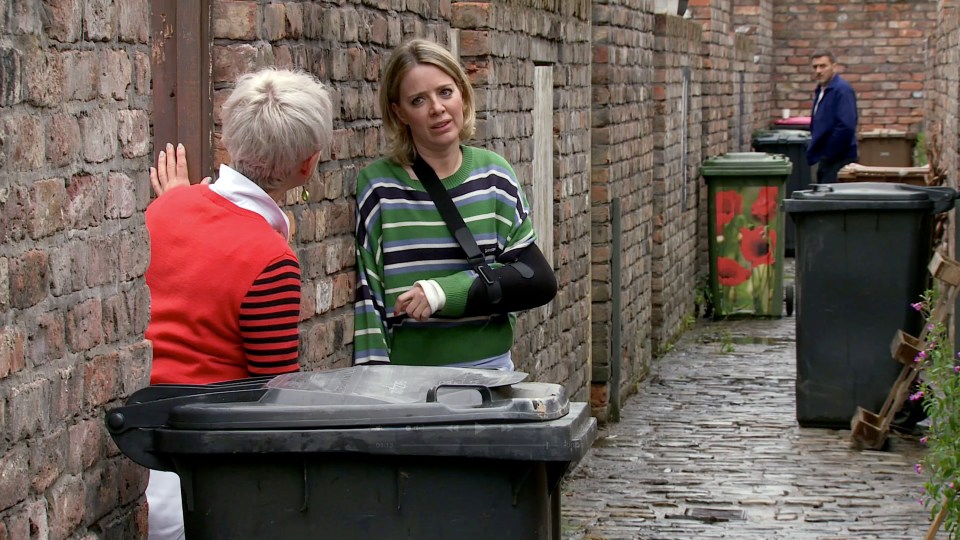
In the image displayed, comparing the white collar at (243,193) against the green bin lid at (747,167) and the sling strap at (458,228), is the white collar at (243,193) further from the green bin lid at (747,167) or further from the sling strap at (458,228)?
the green bin lid at (747,167)

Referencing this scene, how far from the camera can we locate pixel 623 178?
8922 mm

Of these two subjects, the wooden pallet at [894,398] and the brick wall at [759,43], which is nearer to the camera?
the wooden pallet at [894,398]

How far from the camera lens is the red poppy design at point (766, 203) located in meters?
12.2

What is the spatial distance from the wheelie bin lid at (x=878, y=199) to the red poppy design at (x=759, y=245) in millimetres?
4044

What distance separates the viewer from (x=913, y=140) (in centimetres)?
1931

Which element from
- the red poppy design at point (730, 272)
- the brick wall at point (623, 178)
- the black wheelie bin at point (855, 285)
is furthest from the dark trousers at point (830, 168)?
the black wheelie bin at point (855, 285)

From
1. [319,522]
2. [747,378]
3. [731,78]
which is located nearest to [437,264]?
[319,522]

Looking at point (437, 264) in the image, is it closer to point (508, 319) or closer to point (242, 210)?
point (508, 319)

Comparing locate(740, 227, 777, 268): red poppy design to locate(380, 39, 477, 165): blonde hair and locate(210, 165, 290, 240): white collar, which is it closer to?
locate(380, 39, 477, 165): blonde hair

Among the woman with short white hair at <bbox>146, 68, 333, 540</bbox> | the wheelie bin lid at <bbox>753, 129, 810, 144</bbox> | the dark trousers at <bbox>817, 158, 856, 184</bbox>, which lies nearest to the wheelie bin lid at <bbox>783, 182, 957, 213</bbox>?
the woman with short white hair at <bbox>146, 68, 333, 540</bbox>

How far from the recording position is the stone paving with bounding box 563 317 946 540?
6.27m

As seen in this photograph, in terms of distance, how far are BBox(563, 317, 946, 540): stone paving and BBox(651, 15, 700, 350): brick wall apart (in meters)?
1.02

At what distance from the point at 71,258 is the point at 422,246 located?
179 cm

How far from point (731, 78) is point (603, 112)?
6.33m
